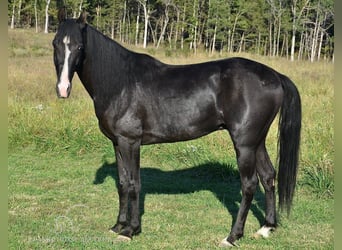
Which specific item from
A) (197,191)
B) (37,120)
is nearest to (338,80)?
(197,191)

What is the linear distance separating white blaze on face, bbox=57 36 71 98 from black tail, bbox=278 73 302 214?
2010mm

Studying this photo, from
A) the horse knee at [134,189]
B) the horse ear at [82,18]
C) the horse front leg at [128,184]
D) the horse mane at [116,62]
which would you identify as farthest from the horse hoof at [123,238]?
the horse ear at [82,18]

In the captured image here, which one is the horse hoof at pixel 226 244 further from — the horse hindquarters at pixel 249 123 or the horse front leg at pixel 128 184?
the horse front leg at pixel 128 184

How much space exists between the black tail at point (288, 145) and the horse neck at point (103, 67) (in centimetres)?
158

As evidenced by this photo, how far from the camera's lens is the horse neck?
386 centimetres

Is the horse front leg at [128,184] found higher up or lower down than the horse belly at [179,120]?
lower down

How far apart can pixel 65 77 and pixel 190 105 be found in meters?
1.20

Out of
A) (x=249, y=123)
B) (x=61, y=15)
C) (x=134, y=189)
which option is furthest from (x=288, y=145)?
(x=61, y=15)

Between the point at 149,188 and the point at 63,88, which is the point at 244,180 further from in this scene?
the point at 149,188

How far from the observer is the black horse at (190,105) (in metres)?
3.81

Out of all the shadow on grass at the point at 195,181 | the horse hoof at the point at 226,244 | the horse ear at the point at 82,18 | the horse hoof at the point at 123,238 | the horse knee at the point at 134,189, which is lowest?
the shadow on grass at the point at 195,181

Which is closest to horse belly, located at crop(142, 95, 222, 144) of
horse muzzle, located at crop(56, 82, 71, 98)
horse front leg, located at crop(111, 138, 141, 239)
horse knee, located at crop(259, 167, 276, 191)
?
horse front leg, located at crop(111, 138, 141, 239)

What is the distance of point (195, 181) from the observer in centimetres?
599

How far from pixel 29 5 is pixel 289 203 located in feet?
141
